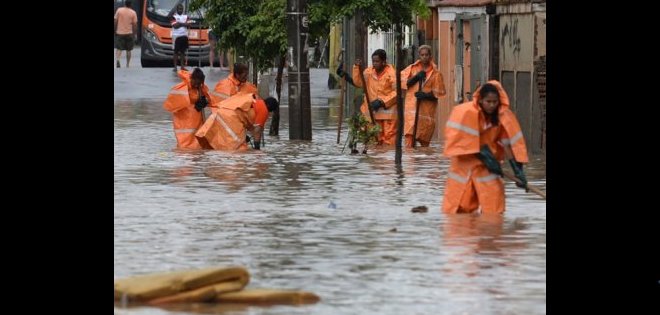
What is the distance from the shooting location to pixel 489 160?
17.4m

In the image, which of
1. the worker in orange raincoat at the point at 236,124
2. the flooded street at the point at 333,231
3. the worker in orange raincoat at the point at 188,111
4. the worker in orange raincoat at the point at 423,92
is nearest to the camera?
the flooded street at the point at 333,231

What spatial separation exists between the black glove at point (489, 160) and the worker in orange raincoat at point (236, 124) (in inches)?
422

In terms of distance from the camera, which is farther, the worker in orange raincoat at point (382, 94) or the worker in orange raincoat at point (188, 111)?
the worker in orange raincoat at point (382, 94)

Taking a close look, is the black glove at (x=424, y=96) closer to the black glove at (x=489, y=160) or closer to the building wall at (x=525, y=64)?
the building wall at (x=525, y=64)

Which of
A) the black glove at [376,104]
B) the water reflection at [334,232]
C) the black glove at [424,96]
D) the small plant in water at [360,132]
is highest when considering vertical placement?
the black glove at [424,96]

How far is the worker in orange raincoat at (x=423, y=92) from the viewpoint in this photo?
29.2 metres

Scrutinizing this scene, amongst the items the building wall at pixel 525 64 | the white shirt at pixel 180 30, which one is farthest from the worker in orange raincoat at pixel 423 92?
the white shirt at pixel 180 30

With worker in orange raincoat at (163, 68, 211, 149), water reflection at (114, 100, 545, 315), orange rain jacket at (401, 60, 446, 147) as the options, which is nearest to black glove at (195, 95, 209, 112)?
worker in orange raincoat at (163, 68, 211, 149)

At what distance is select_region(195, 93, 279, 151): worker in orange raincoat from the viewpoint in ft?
92.3

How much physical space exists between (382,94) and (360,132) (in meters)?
2.54
